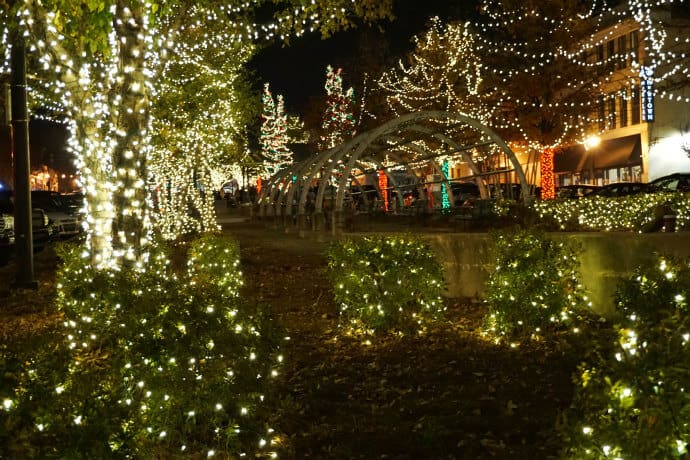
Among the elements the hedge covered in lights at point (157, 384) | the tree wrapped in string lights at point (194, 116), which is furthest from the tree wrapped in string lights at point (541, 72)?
the hedge covered in lights at point (157, 384)

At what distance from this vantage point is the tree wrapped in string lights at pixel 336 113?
4822 cm

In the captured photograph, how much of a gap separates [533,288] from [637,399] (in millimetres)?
4675

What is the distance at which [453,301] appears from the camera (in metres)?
10.3

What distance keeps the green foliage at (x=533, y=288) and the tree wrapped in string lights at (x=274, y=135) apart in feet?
198

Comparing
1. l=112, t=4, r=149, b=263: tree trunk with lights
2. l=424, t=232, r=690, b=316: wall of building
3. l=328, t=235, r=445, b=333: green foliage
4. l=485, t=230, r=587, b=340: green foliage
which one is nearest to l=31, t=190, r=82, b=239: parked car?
l=112, t=4, r=149, b=263: tree trunk with lights

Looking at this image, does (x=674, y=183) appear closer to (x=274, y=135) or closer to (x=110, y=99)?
(x=110, y=99)

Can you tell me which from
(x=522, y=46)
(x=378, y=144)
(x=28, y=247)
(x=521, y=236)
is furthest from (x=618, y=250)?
(x=522, y=46)

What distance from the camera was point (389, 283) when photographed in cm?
811

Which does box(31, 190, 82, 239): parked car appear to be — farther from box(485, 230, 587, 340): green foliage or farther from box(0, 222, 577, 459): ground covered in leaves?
box(485, 230, 587, 340): green foliage

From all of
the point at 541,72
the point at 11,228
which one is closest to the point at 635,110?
the point at 541,72

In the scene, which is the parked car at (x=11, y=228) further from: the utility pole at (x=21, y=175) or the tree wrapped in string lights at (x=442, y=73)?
the tree wrapped in string lights at (x=442, y=73)

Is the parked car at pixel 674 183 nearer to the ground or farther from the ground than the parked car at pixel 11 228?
farther from the ground

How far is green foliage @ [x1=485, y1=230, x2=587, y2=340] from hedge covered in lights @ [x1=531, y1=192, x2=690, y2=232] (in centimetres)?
566

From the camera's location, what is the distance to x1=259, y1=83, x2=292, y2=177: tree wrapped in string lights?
68.4 metres
